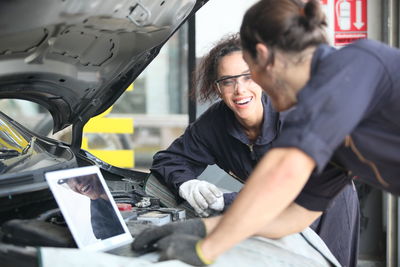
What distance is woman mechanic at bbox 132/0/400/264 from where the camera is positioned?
4.47ft

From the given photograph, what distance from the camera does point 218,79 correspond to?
253 centimetres

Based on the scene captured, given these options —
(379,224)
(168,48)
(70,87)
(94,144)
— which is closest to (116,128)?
(94,144)

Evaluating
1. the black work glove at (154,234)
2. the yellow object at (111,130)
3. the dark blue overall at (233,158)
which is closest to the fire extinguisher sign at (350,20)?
the dark blue overall at (233,158)

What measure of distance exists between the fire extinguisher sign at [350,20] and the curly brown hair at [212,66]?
1231mm

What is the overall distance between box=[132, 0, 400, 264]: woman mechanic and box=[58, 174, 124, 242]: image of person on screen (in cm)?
30

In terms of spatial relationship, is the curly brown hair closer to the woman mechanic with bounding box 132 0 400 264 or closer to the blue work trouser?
the blue work trouser

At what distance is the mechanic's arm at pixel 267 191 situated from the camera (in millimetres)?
1359

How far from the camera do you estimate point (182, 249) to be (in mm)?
1481

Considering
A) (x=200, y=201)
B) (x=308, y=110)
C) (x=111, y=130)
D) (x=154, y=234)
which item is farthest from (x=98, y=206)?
(x=111, y=130)

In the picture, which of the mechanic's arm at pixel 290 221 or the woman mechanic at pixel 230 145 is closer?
the mechanic's arm at pixel 290 221

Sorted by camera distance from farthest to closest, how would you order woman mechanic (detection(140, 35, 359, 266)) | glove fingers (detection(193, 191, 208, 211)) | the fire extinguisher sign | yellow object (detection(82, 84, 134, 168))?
yellow object (detection(82, 84, 134, 168)) < the fire extinguisher sign < woman mechanic (detection(140, 35, 359, 266)) < glove fingers (detection(193, 191, 208, 211))

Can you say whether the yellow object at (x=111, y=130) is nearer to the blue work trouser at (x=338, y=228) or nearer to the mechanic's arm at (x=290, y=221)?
the blue work trouser at (x=338, y=228)

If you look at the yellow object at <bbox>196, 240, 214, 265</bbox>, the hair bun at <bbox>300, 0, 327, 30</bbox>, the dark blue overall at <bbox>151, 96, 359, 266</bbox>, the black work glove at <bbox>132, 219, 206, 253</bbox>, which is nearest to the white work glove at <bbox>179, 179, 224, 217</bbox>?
the dark blue overall at <bbox>151, 96, 359, 266</bbox>

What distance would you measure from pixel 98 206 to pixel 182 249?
1.48 ft
